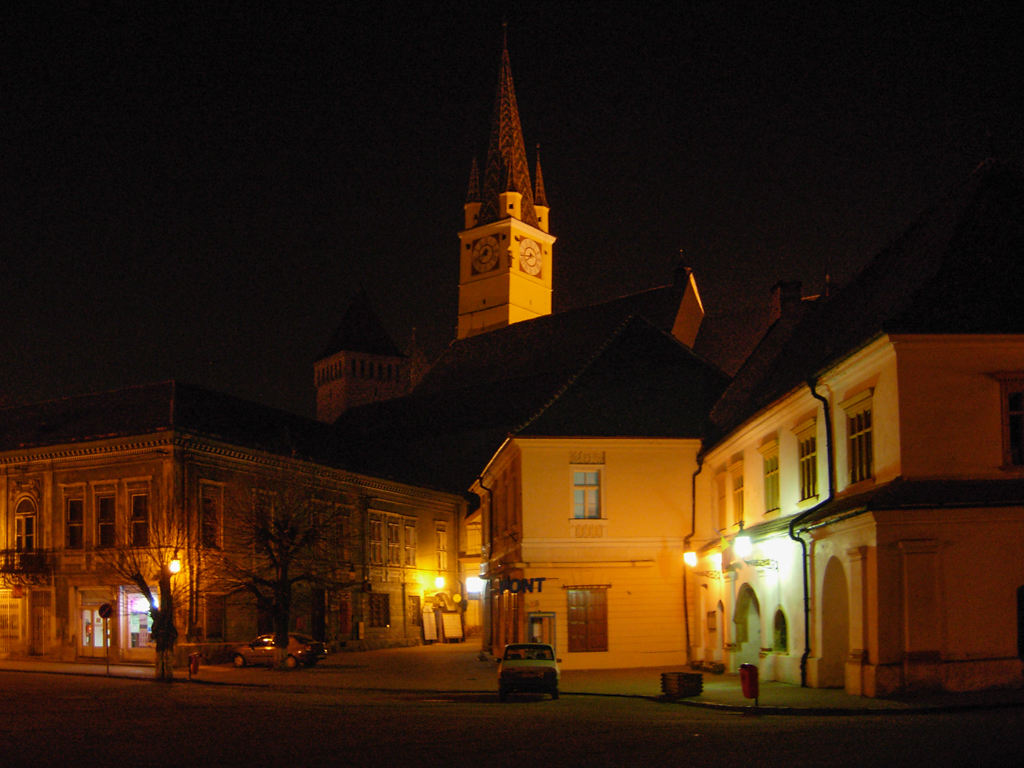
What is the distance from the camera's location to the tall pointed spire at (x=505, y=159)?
12219 cm

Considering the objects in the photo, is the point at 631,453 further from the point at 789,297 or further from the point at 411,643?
the point at 411,643

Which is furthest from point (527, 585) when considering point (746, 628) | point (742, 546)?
point (742, 546)

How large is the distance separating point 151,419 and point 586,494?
19.0m

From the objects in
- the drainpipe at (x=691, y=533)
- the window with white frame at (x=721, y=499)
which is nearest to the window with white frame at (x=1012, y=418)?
the window with white frame at (x=721, y=499)

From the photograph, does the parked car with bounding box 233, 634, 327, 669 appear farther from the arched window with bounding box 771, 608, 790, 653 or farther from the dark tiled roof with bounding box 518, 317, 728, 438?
the arched window with bounding box 771, 608, 790, 653

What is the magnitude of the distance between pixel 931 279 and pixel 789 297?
1711 cm

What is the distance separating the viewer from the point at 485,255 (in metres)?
121

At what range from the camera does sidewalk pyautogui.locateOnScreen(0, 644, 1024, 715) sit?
20.8 metres

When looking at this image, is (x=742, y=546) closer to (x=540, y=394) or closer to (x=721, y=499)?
(x=721, y=499)

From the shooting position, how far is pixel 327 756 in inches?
611

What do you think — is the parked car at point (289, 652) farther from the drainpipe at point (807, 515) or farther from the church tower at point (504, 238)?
the church tower at point (504, 238)

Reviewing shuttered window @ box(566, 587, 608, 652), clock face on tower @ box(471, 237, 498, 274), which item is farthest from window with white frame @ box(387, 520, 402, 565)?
clock face on tower @ box(471, 237, 498, 274)

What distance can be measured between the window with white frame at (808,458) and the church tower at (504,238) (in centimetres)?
8861

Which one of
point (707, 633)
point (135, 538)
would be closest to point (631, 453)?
point (707, 633)
